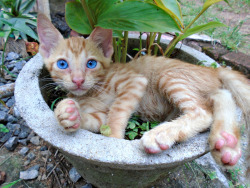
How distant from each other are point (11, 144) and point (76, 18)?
3.26 ft

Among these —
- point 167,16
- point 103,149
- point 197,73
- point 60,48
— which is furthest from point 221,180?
point 60,48

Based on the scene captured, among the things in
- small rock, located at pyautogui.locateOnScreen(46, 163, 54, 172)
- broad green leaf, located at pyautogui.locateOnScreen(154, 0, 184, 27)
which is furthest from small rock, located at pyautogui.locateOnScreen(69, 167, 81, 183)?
broad green leaf, located at pyautogui.locateOnScreen(154, 0, 184, 27)

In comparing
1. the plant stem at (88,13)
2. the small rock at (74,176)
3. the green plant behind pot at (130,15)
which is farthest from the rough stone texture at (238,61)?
the small rock at (74,176)

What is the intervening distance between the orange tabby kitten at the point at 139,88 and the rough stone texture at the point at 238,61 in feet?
3.29

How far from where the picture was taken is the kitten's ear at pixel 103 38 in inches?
45.0

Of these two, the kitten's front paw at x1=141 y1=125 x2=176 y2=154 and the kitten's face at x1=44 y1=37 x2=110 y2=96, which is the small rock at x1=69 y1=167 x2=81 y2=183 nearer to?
the kitten's face at x1=44 y1=37 x2=110 y2=96

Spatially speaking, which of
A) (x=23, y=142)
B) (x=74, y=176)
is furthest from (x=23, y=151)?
(x=74, y=176)

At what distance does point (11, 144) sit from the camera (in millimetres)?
1451

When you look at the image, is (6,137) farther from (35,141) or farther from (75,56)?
(75,56)

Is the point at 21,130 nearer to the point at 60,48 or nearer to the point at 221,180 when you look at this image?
the point at 60,48

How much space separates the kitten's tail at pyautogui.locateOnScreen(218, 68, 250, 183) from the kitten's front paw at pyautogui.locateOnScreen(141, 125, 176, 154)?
0.43 m

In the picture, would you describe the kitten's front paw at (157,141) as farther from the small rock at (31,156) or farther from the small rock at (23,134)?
the small rock at (23,134)

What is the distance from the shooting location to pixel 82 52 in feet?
3.77

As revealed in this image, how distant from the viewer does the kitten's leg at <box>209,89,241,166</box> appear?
802mm
